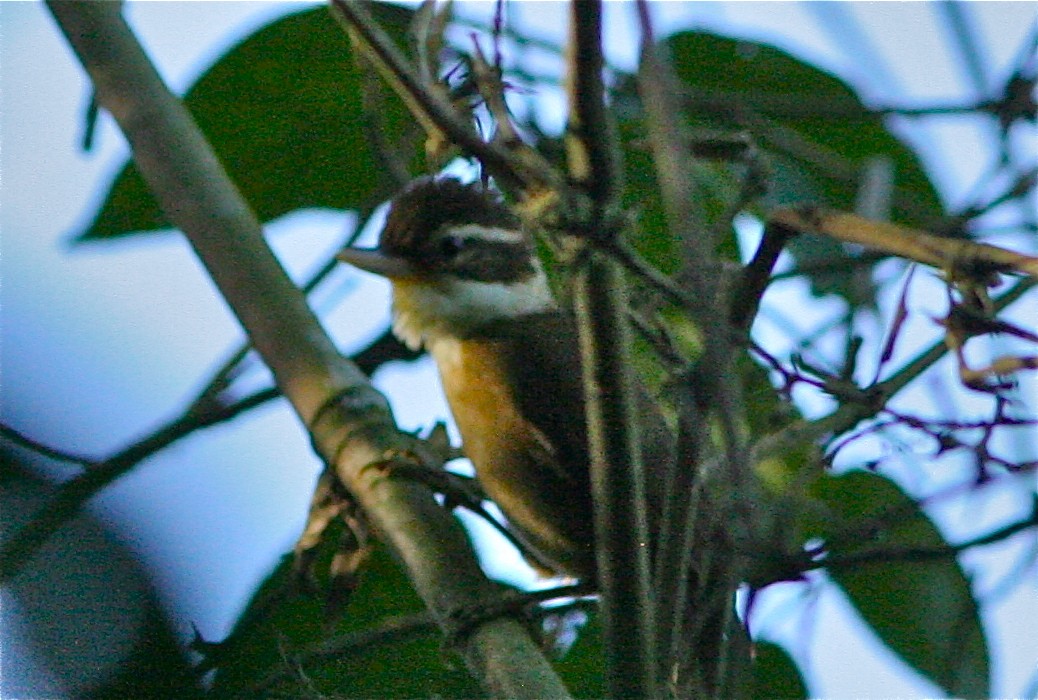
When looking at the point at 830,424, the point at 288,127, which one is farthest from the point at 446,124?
the point at 288,127

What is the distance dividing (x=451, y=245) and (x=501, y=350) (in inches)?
17.2

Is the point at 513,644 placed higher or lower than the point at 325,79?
lower

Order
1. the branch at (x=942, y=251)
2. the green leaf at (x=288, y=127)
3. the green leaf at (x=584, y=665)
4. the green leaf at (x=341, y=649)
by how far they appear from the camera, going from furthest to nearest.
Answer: the green leaf at (x=288, y=127) → the green leaf at (x=584, y=665) → the green leaf at (x=341, y=649) → the branch at (x=942, y=251)

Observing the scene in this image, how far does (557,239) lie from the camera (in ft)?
6.24

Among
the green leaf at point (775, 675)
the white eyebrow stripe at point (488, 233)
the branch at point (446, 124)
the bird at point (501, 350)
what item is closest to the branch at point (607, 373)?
the branch at point (446, 124)

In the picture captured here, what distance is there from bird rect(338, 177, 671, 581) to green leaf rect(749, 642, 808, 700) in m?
0.53

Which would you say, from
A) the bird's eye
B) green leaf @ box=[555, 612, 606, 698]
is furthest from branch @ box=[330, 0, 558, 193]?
the bird's eye

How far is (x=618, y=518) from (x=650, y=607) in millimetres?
180

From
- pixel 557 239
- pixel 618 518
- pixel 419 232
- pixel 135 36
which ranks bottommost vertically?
pixel 618 518

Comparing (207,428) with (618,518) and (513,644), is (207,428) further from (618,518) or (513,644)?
(618,518)

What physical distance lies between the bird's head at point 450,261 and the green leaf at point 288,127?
16 centimetres

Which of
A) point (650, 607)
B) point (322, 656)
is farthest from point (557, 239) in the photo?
point (322, 656)

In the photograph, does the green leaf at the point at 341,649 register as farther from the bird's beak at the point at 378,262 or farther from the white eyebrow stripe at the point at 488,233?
the white eyebrow stripe at the point at 488,233

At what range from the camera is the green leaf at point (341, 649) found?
299 centimetres
